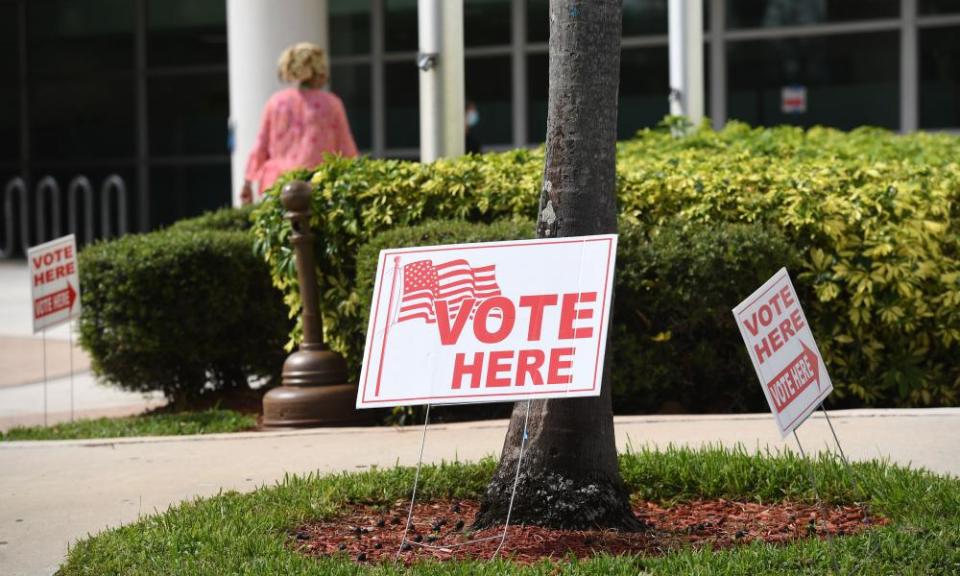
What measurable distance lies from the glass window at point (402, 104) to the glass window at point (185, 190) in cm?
333

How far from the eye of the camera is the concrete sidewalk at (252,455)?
582cm

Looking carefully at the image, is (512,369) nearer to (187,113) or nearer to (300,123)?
(300,123)

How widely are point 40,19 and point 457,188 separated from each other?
21188mm

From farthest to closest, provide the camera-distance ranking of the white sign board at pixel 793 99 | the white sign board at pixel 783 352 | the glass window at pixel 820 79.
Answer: the white sign board at pixel 793 99
the glass window at pixel 820 79
the white sign board at pixel 783 352

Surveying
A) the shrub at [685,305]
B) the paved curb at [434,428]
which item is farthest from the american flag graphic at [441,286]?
the shrub at [685,305]

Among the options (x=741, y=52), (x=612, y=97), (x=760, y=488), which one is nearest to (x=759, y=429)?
(x=760, y=488)

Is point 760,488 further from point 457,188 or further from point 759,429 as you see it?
point 457,188

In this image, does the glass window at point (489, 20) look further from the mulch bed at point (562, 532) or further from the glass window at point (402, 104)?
the mulch bed at point (562, 532)

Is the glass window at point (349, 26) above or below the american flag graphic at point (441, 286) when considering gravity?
above

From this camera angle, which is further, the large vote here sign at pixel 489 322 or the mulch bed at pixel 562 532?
the mulch bed at pixel 562 532

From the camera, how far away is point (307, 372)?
26.6ft

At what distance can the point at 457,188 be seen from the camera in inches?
329

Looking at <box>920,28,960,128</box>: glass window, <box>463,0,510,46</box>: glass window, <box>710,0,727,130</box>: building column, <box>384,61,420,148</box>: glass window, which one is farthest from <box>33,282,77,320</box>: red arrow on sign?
<box>384,61,420,148</box>: glass window

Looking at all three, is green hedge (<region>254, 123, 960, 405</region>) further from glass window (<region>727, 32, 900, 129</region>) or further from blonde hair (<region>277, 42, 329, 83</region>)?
glass window (<region>727, 32, 900, 129</region>)
